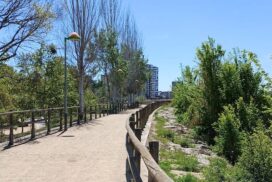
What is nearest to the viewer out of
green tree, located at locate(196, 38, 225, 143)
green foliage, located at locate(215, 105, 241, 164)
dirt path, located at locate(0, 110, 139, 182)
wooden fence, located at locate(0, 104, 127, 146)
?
dirt path, located at locate(0, 110, 139, 182)

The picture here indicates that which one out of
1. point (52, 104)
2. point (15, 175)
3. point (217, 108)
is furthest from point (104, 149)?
point (52, 104)

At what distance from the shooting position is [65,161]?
436 inches

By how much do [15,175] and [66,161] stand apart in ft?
6.83

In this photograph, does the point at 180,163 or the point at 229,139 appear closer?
the point at 180,163

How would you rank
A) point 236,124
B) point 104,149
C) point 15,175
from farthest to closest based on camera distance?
point 236,124, point 104,149, point 15,175

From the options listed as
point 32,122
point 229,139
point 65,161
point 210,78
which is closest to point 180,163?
point 65,161

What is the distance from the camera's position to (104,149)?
44.1ft

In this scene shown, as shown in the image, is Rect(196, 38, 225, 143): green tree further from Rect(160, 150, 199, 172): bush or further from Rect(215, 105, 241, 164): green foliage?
Rect(160, 150, 199, 172): bush

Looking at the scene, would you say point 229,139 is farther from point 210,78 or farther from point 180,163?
point 210,78

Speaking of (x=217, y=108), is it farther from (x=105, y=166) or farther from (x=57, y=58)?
(x=105, y=166)

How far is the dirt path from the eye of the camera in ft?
29.5

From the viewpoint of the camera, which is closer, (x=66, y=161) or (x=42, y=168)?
(x=42, y=168)

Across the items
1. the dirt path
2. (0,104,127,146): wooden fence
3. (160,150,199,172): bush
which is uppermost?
(0,104,127,146): wooden fence

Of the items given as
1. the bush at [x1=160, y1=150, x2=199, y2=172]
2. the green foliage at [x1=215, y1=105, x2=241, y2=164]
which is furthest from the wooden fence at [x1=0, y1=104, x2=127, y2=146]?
the green foliage at [x1=215, y1=105, x2=241, y2=164]
